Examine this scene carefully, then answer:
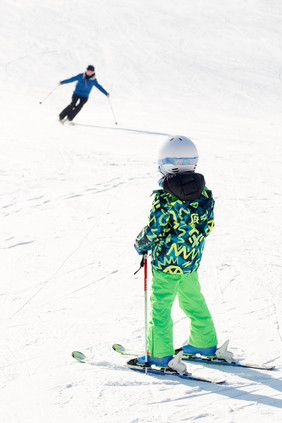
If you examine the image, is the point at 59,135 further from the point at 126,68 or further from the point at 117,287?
the point at 126,68

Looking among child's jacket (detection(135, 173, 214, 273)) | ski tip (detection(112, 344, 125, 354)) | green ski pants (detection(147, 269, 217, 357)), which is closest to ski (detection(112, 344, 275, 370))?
ski tip (detection(112, 344, 125, 354))

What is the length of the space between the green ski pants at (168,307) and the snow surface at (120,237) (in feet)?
0.71

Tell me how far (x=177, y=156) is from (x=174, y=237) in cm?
49

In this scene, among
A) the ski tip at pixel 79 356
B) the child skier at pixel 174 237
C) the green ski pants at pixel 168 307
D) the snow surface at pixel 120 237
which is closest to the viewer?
the snow surface at pixel 120 237

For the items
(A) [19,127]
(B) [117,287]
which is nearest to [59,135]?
(A) [19,127]

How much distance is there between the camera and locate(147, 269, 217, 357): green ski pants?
10.8 feet

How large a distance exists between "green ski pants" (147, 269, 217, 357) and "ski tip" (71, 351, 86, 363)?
0.44 metres

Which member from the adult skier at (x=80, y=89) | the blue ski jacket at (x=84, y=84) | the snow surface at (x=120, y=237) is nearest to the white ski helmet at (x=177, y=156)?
the snow surface at (x=120, y=237)

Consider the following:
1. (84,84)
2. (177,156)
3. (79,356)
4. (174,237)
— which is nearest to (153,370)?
(79,356)

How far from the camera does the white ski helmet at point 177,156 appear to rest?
3.16 m

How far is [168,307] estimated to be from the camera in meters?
3.32

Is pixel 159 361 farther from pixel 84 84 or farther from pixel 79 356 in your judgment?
pixel 84 84

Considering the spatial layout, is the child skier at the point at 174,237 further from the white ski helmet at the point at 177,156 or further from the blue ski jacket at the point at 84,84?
the blue ski jacket at the point at 84,84

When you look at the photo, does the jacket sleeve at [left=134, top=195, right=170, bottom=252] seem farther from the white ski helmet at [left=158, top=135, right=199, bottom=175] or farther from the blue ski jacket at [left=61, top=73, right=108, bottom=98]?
the blue ski jacket at [left=61, top=73, right=108, bottom=98]
